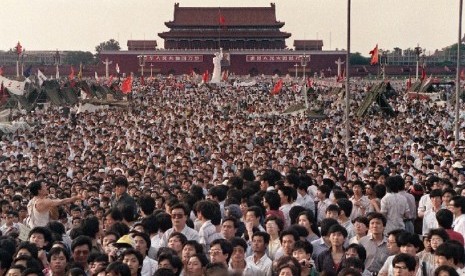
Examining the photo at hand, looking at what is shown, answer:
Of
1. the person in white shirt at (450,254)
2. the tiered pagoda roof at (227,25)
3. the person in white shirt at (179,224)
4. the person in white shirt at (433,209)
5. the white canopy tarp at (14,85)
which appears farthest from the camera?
the tiered pagoda roof at (227,25)

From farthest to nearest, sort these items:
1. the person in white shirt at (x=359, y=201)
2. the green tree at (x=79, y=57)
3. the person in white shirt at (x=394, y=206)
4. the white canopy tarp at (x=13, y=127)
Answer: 1. the green tree at (x=79, y=57)
2. the white canopy tarp at (x=13, y=127)
3. the person in white shirt at (x=359, y=201)
4. the person in white shirt at (x=394, y=206)

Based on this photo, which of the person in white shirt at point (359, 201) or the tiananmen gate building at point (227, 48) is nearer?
the person in white shirt at point (359, 201)

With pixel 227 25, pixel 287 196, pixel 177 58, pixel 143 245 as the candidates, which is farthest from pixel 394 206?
pixel 227 25

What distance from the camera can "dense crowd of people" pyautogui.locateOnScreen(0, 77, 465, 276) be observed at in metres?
6.47

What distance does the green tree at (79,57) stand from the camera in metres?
102

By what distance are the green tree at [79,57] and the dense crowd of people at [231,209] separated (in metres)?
82.2

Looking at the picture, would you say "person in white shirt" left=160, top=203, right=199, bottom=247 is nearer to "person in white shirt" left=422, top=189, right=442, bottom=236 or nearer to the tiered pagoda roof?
"person in white shirt" left=422, top=189, right=442, bottom=236

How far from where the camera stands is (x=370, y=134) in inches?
834

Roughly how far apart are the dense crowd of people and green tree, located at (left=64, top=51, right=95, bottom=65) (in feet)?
270

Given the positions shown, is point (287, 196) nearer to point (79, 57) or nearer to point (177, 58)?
point (177, 58)

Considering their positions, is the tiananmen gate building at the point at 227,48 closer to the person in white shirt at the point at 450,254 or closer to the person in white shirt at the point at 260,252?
the person in white shirt at the point at 260,252

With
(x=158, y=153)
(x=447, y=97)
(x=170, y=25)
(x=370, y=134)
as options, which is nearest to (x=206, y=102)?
(x=447, y=97)

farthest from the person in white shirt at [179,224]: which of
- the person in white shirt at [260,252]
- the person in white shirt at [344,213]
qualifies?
the person in white shirt at [344,213]

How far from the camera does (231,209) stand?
8391mm
